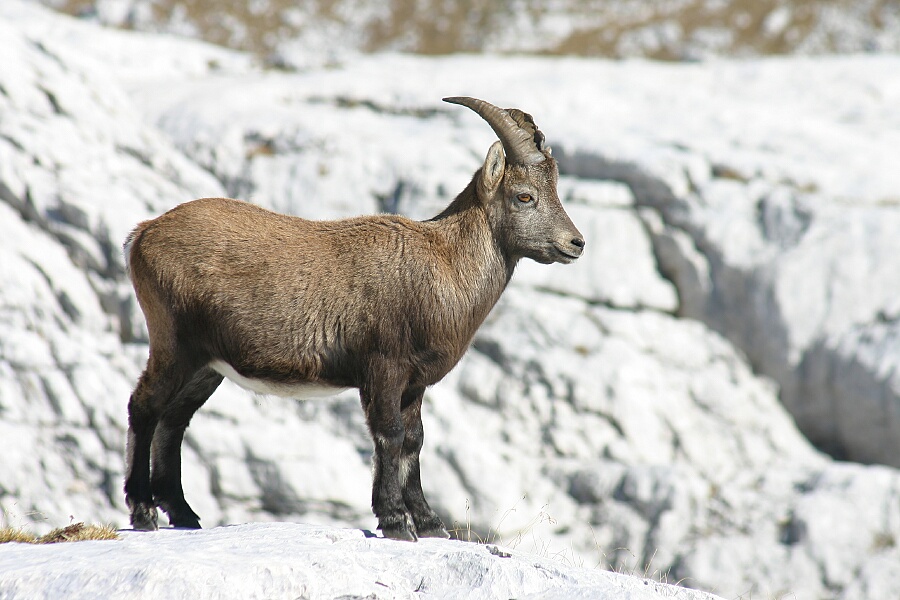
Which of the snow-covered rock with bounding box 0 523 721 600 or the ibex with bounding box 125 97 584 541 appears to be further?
the ibex with bounding box 125 97 584 541

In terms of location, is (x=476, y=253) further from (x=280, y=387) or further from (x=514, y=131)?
(x=280, y=387)

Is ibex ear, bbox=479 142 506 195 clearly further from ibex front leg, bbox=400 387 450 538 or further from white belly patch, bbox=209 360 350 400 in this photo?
white belly patch, bbox=209 360 350 400

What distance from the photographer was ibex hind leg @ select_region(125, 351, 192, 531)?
7.64 meters

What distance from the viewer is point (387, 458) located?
7.19 m

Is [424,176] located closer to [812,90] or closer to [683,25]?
[812,90]

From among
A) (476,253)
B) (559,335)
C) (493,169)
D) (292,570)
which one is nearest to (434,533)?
(292,570)

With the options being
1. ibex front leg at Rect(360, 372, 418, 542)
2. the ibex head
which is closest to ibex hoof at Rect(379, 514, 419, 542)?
ibex front leg at Rect(360, 372, 418, 542)

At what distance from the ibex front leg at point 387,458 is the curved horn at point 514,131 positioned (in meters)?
2.23

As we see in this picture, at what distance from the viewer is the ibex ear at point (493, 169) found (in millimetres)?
7918

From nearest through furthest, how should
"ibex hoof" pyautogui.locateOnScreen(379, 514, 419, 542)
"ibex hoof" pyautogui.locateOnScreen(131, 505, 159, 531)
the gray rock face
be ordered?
1. "ibex hoof" pyautogui.locateOnScreen(379, 514, 419, 542)
2. "ibex hoof" pyautogui.locateOnScreen(131, 505, 159, 531)
3. the gray rock face

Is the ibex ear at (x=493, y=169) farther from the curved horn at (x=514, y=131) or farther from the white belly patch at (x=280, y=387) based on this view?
the white belly patch at (x=280, y=387)

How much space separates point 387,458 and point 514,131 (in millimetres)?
2858

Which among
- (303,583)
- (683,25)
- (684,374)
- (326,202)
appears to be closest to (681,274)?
(684,374)

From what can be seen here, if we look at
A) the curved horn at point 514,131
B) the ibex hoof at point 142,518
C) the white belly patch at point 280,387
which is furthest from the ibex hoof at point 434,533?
the curved horn at point 514,131
